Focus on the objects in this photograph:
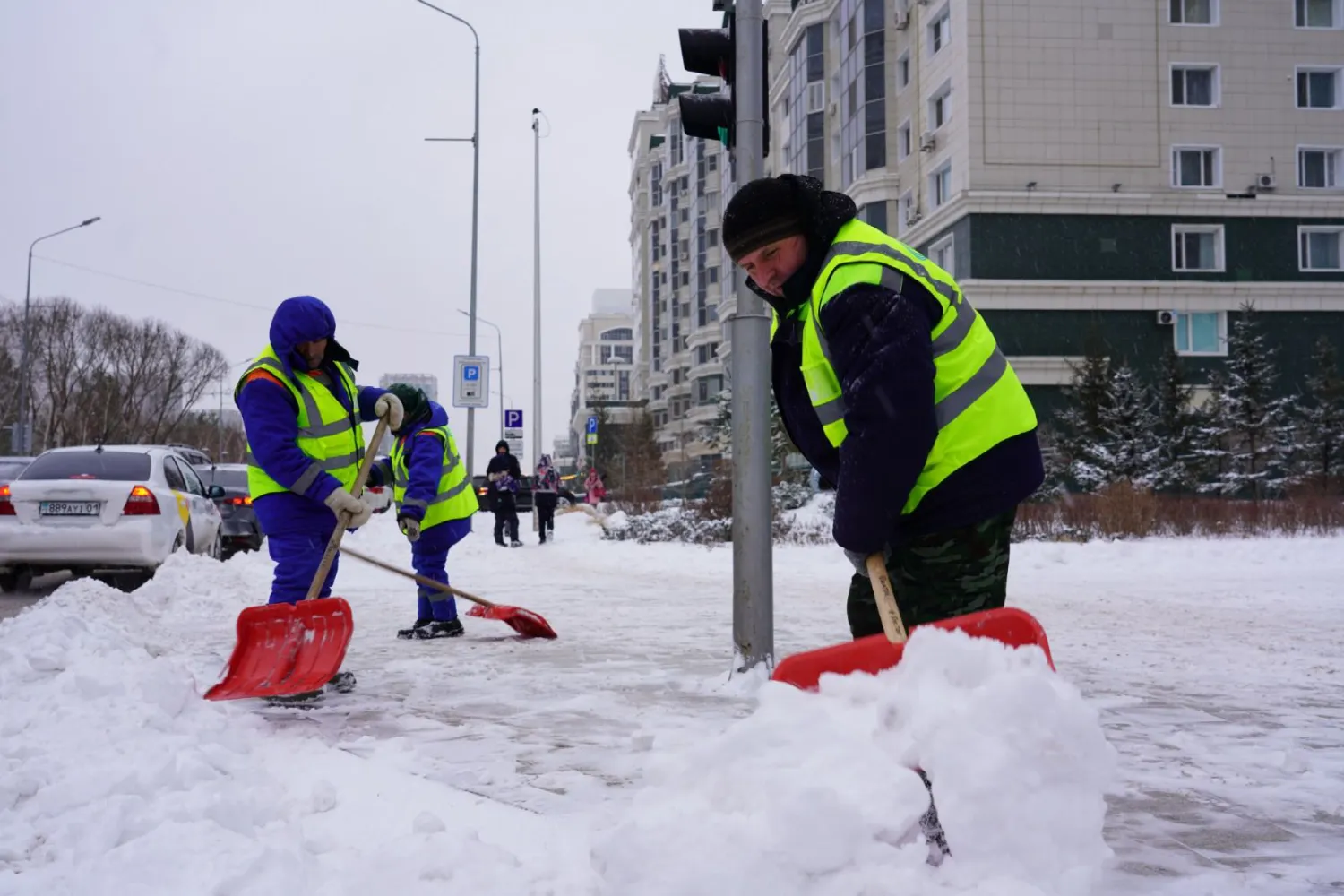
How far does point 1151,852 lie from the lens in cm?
296

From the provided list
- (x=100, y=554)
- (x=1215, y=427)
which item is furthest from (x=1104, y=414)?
(x=100, y=554)

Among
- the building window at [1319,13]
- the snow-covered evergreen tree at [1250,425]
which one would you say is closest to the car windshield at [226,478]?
the snow-covered evergreen tree at [1250,425]

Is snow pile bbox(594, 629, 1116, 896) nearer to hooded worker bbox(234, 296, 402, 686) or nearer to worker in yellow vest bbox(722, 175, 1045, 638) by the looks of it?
worker in yellow vest bbox(722, 175, 1045, 638)

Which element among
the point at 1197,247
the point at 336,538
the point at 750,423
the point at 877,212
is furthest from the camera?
the point at 877,212

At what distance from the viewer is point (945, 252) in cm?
3319

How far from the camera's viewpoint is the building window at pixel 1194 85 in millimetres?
32000

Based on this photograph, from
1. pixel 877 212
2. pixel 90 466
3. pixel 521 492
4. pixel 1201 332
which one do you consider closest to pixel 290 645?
pixel 90 466

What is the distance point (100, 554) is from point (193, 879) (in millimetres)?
9071

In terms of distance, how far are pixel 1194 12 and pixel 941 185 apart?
8.44 meters

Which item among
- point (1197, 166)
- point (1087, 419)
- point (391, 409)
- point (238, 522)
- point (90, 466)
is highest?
point (1197, 166)

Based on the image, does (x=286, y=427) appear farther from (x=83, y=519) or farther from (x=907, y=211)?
(x=907, y=211)

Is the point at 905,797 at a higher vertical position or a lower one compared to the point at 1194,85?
lower

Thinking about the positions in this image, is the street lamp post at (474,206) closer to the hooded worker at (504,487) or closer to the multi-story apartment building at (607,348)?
the hooded worker at (504,487)

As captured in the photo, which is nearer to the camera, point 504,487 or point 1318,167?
point 504,487
